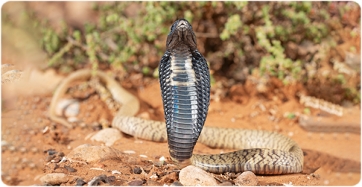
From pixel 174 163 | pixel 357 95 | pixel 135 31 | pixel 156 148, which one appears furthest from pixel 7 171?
pixel 357 95

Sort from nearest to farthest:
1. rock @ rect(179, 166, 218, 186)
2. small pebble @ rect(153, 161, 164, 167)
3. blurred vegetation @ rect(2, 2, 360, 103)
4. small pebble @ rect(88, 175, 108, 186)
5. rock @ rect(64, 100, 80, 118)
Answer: small pebble @ rect(88, 175, 108, 186)
rock @ rect(179, 166, 218, 186)
small pebble @ rect(153, 161, 164, 167)
rock @ rect(64, 100, 80, 118)
blurred vegetation @ rect(2, 2, 360, 103)

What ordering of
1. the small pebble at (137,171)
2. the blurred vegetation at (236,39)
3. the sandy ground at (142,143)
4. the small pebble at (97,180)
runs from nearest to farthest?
the small pebble at (97,180), the sandy ground at (142,143), the small pebble at (137,171), the blurred vegetation at (236,39)

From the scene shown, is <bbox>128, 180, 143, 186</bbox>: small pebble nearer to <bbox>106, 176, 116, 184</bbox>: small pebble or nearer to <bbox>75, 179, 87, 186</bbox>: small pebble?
<bbox>106, 176, 116, 184</bbox>: small pebble

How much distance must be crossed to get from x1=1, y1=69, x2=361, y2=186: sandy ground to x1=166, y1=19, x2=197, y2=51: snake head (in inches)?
42.7

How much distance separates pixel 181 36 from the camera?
394 centimetres

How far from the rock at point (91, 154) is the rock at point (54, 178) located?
1.86 ft

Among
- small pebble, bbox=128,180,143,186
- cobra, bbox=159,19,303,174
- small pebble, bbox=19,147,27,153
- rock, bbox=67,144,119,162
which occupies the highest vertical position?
cobra, bbox=159,19,303,174

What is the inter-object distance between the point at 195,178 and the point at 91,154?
1103 mm

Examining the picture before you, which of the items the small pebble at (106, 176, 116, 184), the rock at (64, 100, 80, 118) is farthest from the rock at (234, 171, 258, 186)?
the rock at (64, 100, 80, 118)

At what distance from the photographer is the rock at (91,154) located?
4273mm

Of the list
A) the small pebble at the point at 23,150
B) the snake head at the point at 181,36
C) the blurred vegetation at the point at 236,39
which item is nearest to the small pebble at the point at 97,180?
the small pebble at the point at 23,150

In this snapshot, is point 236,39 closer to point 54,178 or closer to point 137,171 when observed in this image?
point 137,171

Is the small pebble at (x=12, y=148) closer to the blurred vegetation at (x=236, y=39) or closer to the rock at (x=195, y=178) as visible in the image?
the rock at (x=195, y=178)

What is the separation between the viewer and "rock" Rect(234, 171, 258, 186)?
3.96 metres
